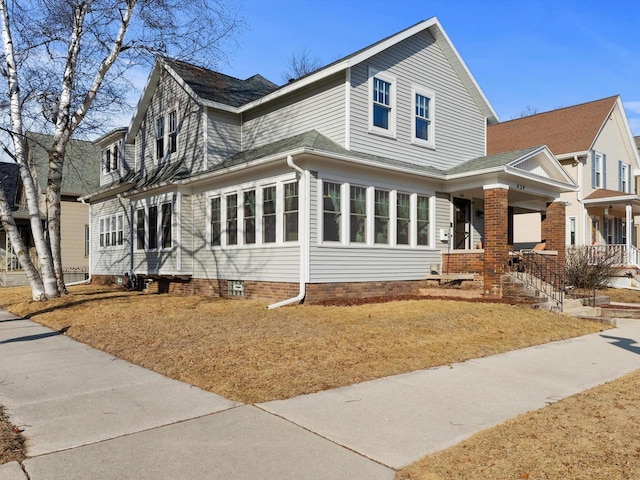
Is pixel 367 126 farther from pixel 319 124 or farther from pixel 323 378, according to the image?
pixel 323 378

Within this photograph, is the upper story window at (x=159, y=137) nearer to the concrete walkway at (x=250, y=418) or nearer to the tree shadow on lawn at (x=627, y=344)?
the concrete walkway at (x=250, y=418)

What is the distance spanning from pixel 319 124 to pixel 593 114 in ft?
57.9

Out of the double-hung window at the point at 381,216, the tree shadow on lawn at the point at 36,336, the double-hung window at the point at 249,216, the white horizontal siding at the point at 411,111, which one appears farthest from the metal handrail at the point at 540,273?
the tree shadow on lawn at the point at 36,336

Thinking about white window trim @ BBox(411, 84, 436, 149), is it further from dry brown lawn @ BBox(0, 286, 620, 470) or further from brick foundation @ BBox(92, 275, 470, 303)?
dry brown lawn @ BBox(0, 286, 620, 470)

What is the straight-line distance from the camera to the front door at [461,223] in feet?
52.6

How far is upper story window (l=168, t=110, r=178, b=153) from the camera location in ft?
58.5

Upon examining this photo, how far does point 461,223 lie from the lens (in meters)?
16.3

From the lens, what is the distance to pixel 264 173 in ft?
44.7

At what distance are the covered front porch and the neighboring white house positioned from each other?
0.05m

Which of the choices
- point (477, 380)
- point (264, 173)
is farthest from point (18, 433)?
point (264, 173)

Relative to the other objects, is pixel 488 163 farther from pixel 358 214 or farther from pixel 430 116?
pixel 358 214

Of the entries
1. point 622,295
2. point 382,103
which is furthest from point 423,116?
point 622,295

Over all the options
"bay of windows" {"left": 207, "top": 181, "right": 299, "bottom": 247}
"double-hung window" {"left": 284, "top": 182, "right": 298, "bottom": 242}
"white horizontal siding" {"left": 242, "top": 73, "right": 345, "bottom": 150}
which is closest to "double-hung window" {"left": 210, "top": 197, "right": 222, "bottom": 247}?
"bay of windows" {"left": 207, "top": 181, "right": 299, "bottom": 247}

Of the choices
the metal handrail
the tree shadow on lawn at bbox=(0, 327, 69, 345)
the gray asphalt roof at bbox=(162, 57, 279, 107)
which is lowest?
the tree shadow on lawn at bbox=(0, 327, 69, 345)
